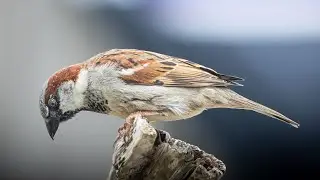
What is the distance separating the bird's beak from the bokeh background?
2 centimetres

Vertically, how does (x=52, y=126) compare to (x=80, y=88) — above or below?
below

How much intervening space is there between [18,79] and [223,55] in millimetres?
643

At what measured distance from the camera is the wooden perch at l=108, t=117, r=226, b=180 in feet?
3.98

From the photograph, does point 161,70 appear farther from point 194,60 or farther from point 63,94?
point 63,94

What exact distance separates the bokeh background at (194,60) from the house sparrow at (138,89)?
0.09 metres

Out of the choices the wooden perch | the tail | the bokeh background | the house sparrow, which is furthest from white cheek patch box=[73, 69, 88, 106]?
the tail

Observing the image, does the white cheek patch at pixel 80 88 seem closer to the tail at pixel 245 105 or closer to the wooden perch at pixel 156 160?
the wooden perch at pixel 156 160

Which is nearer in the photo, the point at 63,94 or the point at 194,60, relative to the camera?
the point at 63,94

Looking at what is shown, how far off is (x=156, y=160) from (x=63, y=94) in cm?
40

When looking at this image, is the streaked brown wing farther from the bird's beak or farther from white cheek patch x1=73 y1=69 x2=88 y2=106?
the bird's beak

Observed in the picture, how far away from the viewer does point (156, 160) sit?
1.24 m

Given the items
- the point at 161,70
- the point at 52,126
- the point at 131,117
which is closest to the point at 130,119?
the point at 131,117

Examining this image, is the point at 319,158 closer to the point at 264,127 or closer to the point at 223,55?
the point at 264,127

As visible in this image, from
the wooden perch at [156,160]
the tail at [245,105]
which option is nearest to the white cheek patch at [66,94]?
the wooden perch at [156,160]
